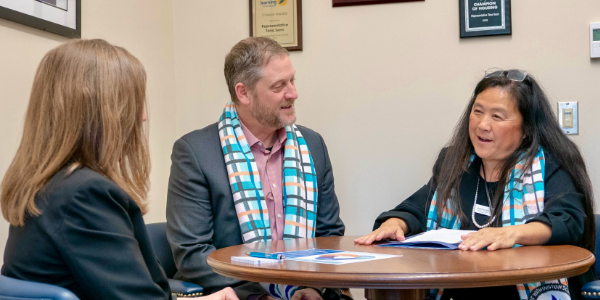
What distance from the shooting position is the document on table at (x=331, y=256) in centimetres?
141

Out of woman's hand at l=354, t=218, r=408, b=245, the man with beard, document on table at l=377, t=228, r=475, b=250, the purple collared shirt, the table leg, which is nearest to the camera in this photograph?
the table leg

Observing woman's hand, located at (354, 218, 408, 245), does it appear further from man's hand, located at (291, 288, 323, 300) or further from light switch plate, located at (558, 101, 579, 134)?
light switch plate, located at (558, 101, 579, 134)

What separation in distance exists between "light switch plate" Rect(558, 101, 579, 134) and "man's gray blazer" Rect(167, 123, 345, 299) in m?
1.65

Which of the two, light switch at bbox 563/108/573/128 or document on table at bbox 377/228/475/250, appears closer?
document on table at bbox 377/228/475/250

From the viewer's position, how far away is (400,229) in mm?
1961

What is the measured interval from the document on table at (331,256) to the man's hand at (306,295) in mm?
332

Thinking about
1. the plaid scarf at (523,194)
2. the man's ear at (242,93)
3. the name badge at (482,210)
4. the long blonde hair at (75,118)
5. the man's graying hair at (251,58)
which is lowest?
the name badge at (482,210)

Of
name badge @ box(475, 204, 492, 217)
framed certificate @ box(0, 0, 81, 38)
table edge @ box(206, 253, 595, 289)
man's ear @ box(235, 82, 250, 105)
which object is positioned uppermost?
framed certificate @ box(0, 0, 81, 38)

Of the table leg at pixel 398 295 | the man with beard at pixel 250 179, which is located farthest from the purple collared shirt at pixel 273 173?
the table leg at pixel 398 295

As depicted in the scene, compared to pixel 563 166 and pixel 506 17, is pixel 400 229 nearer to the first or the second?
pixel 563 166

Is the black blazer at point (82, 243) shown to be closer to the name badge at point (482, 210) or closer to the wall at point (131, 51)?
the wall at point (131, 51)

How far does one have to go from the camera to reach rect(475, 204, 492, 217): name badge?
2086mm

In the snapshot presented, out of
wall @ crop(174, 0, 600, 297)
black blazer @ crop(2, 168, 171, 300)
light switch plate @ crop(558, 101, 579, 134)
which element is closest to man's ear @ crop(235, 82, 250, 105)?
wall @ crop(174, 0, 600, 297)

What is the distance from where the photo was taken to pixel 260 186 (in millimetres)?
2180
